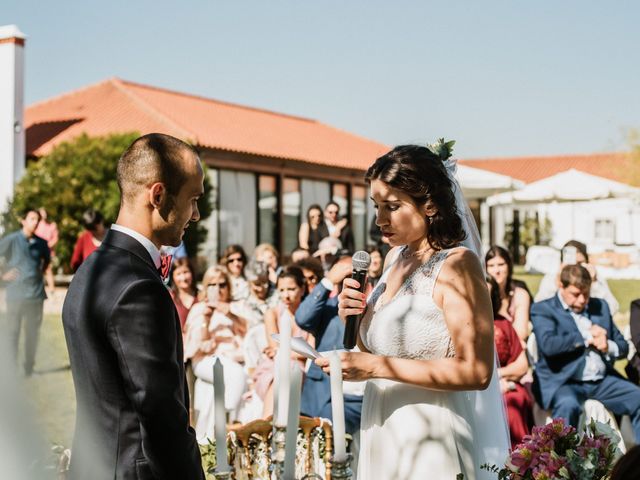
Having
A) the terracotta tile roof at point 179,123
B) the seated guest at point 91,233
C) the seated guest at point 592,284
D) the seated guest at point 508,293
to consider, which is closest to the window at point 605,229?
the terracotta tile roof at point 179,123

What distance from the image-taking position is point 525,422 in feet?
19.6

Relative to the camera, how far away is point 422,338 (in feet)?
8.87

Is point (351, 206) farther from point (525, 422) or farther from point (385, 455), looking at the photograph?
point (385, 455)

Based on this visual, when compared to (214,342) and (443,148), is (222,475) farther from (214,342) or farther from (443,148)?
(214,342)

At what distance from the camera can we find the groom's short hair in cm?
177

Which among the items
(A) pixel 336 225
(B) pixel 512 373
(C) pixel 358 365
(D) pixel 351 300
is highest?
(A) pixel 336 225

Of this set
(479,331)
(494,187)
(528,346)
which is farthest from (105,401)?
(494,187)

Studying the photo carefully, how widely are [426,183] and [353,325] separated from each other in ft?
1.84

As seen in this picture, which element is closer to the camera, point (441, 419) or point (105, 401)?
point (105, 401)

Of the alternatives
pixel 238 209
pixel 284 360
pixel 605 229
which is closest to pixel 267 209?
pixel 238 209

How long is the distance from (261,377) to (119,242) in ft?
15.7

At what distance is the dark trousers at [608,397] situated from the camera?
5824 mm

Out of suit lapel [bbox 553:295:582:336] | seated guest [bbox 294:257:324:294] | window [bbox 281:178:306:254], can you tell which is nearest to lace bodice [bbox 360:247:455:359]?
suit lapel [bbox 553:295:582:336]

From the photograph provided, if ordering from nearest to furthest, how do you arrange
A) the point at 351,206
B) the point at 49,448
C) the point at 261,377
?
the point at 49,448
the point at 261,377
the point at 351,206
